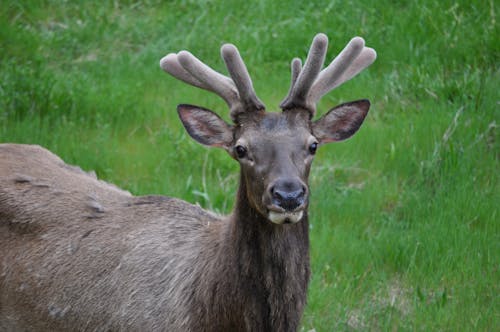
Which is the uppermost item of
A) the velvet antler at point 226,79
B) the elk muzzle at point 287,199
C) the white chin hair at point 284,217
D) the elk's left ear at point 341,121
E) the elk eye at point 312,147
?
the velvet antler at point 226,79

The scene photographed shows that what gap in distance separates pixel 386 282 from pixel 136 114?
10.6ft

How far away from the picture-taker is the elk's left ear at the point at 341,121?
5.39 meters

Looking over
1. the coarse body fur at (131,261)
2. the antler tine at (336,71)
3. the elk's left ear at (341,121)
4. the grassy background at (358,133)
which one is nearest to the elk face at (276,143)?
the elk's left ear at (341,121)

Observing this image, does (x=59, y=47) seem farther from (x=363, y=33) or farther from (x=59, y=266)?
(x=59, y=266)

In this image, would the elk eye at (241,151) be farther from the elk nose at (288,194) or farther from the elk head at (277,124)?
the elk nose at (288,194)

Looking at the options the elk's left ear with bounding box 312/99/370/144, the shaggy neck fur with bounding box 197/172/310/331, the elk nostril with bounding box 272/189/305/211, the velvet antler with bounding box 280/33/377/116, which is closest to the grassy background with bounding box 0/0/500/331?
the shaggy neck fur with bounding box 197/172/310/331

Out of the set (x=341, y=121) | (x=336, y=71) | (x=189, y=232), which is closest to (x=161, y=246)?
(x=189, y=232)

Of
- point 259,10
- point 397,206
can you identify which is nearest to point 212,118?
point 397,206

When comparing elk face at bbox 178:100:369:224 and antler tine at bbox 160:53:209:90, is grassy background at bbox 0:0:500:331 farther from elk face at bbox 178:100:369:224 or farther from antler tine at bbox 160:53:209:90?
antler tine at bbox 160:53:209:90

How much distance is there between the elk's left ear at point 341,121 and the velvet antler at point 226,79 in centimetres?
41

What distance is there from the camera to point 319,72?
17.3 feet

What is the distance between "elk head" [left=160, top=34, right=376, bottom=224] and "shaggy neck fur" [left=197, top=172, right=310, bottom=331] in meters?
0.16

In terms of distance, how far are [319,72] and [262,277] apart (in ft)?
4.01

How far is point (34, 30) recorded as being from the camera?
33.0 feet
